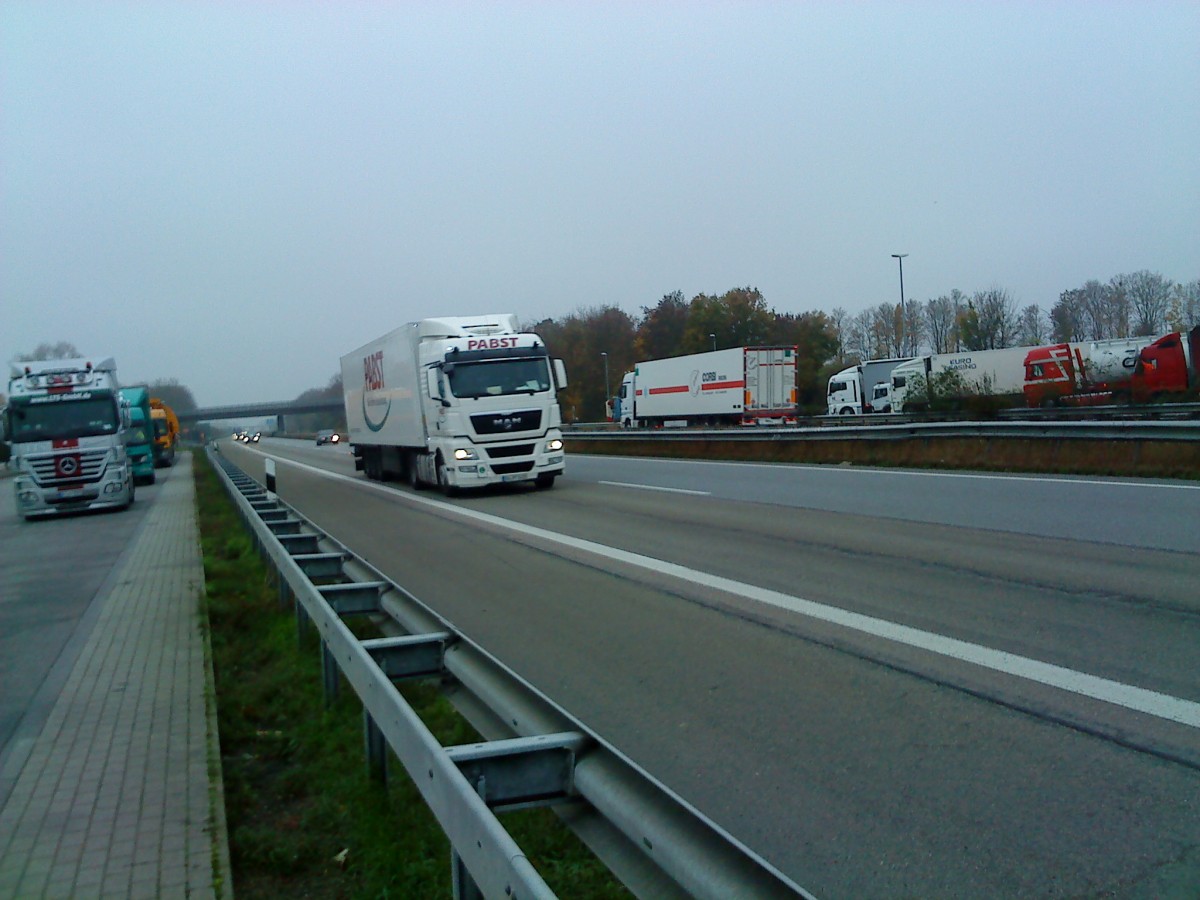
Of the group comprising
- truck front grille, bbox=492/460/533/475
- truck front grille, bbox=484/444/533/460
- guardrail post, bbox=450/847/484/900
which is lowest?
guardrail post, bbox=450/847/484/900

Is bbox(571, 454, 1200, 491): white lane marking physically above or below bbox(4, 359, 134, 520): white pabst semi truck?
below

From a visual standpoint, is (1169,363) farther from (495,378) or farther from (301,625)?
(301,625)

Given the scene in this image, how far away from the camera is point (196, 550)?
16.8m

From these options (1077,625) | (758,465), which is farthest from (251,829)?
(758,465)

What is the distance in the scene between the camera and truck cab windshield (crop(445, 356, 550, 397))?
21156mm

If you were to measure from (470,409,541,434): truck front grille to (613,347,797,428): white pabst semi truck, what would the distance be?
1022 inches

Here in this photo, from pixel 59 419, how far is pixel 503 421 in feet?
41.4

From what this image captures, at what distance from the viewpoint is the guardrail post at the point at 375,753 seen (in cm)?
530

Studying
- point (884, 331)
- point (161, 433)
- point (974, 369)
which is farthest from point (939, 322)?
point (161, 433)

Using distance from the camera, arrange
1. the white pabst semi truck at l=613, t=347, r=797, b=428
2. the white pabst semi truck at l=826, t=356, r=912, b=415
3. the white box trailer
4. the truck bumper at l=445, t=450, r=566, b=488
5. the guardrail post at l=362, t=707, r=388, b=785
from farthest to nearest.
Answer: the white pabst semi truck at l=826, t=356, r=912, b=415 → the white pabst semi truck at l=613, t=347, r=797, b=428 → the white box trailer → the truck bumper at l=445, t=450, r=566, b=488 → the guardrail post at l=362, t=707, r=388, b=785

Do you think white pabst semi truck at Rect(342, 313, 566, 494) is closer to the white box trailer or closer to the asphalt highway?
the asphalt highway

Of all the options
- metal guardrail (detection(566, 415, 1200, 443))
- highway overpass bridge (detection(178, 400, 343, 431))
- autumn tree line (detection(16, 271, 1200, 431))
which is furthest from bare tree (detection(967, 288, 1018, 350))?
highway overpass bridge (detection(178, 400, 343, 431))

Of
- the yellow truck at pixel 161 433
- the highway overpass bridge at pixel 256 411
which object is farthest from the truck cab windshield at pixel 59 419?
the highway overpass bridge at pixel 256 411

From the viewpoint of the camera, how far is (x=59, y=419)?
85.5 ft
